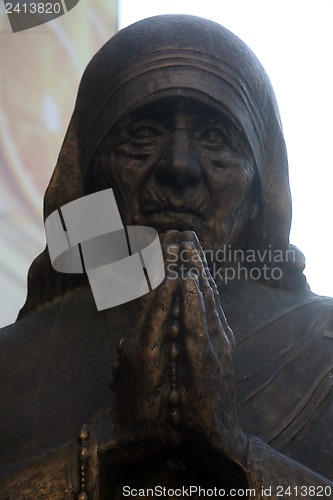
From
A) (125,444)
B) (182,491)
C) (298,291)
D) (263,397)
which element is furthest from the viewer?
(298,291)

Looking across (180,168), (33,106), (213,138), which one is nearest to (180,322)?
(180,168)

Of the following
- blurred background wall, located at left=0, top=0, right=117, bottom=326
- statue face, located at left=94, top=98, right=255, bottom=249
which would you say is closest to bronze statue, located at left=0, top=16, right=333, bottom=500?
statue face, located at left=94, top=98, right=255, bottom=249

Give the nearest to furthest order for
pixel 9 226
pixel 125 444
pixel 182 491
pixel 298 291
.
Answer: pixel 125 444 < pixel 182 491 < pixel 298 291 < pixel 9 226

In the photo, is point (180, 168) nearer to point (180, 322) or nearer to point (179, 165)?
point (179, 165)

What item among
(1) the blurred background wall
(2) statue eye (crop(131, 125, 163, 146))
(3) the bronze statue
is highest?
(1) the blurred background wall

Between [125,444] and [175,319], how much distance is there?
179 millimetres

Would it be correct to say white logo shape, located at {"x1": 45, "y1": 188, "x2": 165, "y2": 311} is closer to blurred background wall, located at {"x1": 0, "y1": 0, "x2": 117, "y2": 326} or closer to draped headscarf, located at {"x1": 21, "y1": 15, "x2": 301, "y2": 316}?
draped headscarf, located at {"x1": 21, "y1": 15, "x2": 301, "y2": 316}

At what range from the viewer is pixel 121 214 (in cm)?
151

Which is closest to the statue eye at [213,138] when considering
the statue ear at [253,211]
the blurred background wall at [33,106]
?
the statue ear at [253,211]

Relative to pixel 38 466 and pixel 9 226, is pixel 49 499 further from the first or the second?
pixel 9 226

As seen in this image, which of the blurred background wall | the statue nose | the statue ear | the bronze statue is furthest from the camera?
the blurred background wall

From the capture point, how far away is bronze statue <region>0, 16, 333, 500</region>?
105cm

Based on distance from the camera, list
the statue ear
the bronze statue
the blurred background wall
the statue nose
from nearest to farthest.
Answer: the bronze statue, the statue nose, the statue ear, the blurred background wall

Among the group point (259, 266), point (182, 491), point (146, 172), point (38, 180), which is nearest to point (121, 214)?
point (146, 172)
